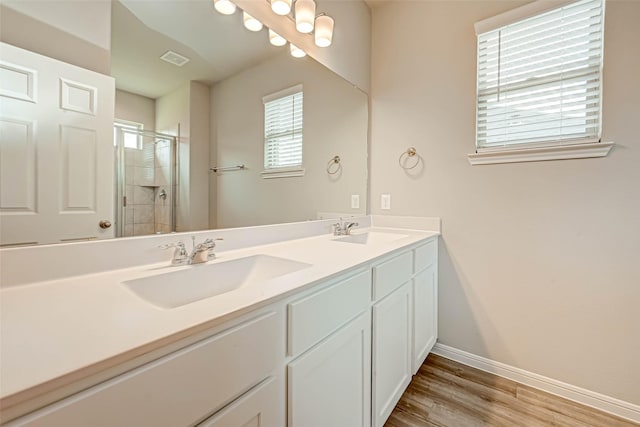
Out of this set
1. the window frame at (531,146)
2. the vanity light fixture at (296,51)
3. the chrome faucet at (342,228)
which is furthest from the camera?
the chrome faucet at (342,228)

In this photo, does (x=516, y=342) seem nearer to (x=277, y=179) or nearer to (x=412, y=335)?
(x=412, y=335)

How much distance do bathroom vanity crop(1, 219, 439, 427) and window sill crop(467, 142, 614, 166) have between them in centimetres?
92

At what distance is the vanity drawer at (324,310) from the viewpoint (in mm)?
767

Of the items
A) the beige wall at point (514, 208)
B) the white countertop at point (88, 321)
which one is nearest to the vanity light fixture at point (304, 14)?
the beige wall at point (514, 208)

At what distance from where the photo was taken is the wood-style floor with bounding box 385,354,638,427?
139 centimetres

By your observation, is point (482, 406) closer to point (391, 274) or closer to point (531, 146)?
point (391, 274)

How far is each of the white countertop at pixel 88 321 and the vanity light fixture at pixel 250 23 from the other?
1.17m

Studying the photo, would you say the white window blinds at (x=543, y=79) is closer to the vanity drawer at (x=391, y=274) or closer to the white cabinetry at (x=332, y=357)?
the vanity drawer at (x=391, y=274)

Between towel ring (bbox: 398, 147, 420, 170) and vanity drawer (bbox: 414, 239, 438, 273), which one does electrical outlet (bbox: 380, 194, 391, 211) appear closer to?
towel ring (bbox: 398, 147, 420, 170)

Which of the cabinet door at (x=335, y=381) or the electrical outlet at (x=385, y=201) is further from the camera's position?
the electrical outlet at (x=385, y=201)

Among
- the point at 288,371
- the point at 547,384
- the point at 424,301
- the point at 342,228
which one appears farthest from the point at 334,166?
the point at 547,384

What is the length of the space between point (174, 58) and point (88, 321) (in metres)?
0.97

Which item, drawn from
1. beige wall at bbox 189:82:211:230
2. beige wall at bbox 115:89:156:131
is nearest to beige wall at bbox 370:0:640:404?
beige wall at bbox 189:82:211:230

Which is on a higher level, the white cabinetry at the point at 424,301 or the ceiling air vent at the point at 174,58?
the ceiling air vent at the point at 174,58
